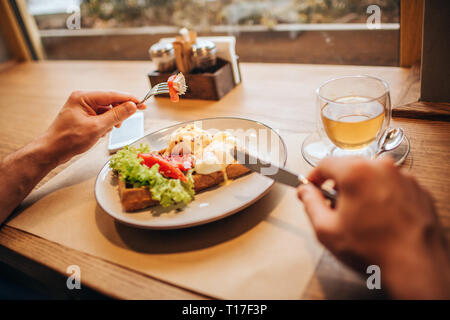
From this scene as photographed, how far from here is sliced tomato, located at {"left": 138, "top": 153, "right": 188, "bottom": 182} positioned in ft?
3.04

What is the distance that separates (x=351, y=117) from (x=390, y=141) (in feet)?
0.60

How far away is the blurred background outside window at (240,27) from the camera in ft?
5.92

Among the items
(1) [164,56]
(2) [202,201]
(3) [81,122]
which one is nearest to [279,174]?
(2) [202,201]

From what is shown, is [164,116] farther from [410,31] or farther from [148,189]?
[410,31]

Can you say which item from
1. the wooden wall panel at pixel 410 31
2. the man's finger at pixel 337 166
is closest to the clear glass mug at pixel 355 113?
the man's finger at pixel 337 166

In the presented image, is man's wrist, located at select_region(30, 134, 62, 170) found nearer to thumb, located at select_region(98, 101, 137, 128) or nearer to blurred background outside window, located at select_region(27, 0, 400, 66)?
thumb, located at select_region(98, 101, 137, 128)

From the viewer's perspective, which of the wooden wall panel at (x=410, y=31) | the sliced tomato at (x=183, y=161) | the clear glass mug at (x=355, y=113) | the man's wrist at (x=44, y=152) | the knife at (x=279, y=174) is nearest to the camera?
the knife at (x=279, y=174)

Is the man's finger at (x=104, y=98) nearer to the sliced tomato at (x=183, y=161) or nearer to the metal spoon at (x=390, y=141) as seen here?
the sliced tomato at (x=183, y=161)

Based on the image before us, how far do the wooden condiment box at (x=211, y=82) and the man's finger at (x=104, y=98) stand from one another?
0.46 m

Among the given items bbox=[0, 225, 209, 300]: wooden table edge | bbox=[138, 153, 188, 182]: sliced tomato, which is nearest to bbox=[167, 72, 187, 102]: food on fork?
bbox=[138, 153, 188, 182]: sliced tomato

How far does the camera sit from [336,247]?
558 millimetres

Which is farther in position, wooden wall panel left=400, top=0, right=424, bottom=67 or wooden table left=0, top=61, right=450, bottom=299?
wooden wall panel left=400, top=0, right=424, bottom=67

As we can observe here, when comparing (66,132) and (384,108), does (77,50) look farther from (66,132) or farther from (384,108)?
(384,108)

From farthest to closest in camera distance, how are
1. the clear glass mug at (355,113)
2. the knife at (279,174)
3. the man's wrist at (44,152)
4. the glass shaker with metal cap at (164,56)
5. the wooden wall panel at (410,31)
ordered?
1. the glass shaker with metal cap at (164,56)
2. the wooden wall panel at (410,31)
3. the man's wrist at (44,152)
4. the clear glass mug at (355,113)
5. the knife at (279,174)
